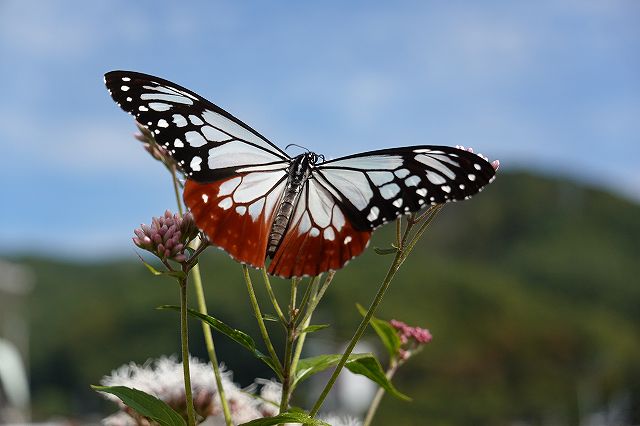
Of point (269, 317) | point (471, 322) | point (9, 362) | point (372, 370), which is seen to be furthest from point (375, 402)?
point (471, 322)

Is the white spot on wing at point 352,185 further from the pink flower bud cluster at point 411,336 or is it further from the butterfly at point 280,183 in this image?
the pink flower bud cluster at point 411,336

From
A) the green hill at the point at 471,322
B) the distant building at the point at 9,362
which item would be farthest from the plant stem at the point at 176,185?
the green hill at the point at 471,322

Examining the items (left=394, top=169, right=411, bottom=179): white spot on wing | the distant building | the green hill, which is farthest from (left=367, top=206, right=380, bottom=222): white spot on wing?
the green hill

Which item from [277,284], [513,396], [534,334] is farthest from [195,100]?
[534,334]

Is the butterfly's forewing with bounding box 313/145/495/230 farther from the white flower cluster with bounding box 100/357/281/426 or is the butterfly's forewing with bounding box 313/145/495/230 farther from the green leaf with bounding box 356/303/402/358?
the white flower cluster with bounding box 100/357/281/426

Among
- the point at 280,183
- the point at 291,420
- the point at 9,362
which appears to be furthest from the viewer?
the point at 9,362

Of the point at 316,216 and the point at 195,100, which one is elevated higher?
the point at 195,100

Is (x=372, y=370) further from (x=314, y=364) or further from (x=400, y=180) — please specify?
(x=400, y=180)

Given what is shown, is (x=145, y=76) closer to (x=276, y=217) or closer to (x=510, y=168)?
(x=276, y=217)
